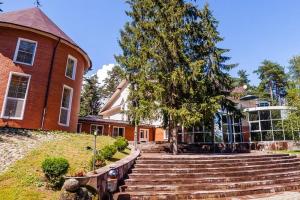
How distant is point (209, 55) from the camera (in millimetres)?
20891

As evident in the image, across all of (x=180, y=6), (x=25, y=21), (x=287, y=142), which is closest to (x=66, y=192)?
(x=25, y=21)

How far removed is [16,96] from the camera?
14898 mm

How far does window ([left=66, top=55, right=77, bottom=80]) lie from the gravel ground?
6.32 metres

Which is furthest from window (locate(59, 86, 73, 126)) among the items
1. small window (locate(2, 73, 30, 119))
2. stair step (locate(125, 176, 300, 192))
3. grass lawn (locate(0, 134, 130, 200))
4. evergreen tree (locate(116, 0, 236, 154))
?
stair step (locate(125, 176, 300, 192))

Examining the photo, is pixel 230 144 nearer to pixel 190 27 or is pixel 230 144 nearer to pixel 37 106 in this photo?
pixel 190 27

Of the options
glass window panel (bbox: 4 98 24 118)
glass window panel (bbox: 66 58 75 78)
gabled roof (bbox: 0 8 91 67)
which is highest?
gabled roof (bbox: 0 8 91 67)

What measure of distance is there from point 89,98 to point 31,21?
36.0 meters

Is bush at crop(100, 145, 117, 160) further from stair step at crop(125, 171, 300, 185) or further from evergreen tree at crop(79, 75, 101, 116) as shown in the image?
evergreen tree at crop(79, 75, 101, 116)

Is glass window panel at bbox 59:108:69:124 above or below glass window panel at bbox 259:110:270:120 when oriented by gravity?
below

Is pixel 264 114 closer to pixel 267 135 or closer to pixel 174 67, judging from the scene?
pixel 267 135

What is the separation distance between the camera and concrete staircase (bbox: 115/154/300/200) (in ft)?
28.4

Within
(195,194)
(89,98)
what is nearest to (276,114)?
(195,194)

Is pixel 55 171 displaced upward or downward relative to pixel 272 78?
downward

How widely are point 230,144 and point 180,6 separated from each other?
49.0 feet
